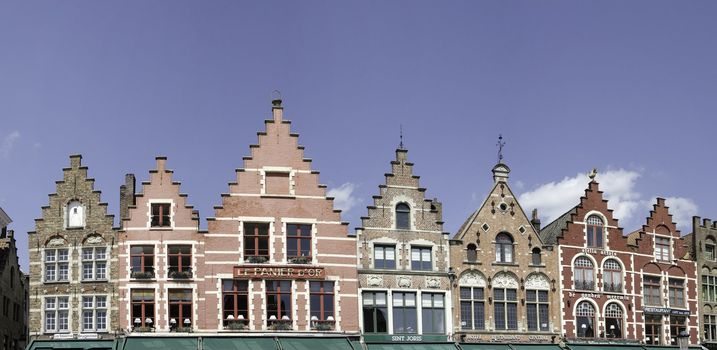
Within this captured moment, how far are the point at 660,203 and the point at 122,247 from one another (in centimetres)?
2671

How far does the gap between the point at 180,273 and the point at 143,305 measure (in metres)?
1.98

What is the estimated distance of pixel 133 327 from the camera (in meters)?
45.3

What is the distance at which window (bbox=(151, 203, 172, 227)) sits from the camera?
46.3 meters

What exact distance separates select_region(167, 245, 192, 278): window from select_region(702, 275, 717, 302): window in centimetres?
2671

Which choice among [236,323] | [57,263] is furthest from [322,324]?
[57,263]

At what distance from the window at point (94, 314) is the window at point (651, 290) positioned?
84.4ft

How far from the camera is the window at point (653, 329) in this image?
177 ft

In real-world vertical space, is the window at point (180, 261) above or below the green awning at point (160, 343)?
above

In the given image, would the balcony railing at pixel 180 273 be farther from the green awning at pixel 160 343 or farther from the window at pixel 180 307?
the green awning at pixel 160 343

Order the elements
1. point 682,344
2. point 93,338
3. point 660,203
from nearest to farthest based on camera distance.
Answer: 1. point 682,344
2. point 93,338
3. point 660,203

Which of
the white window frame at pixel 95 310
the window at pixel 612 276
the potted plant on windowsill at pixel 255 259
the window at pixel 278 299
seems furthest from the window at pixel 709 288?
the white window frame at pixel 95 310

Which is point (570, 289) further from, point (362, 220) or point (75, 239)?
point (75, 239)

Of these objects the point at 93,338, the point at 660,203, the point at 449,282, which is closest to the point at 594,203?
the point at 660,203

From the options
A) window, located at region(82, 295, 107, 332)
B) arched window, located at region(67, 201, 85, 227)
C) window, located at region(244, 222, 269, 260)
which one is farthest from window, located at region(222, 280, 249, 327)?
arched window, located at region(67, 201, 85, 227)
